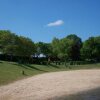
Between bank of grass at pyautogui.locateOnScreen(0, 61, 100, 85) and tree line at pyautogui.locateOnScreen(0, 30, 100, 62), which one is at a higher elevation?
tree line at pyautogui.locateOnScreen(0, 30, 100, 62)

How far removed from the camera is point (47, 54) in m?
124

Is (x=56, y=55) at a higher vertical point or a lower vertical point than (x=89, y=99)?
higher

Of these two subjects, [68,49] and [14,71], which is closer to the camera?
[14,71]

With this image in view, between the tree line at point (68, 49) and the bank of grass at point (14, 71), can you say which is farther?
the tree line at point (68, 49)

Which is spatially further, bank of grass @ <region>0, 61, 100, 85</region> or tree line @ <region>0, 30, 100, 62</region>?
tree line @ <region>0, 30, 100, 62</region>

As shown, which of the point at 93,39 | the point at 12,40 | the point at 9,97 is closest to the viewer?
the point at 9,97

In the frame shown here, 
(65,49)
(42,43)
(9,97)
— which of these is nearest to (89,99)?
(9,97)

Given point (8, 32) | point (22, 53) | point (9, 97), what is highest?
point (8, 32)

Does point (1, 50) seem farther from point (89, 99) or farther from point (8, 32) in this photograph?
point (89, 99)

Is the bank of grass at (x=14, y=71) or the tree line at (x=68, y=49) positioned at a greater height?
the tree line at (x=68, y=49)

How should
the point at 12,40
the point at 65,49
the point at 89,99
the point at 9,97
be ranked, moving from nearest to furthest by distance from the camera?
the point at 89,99 → the point at 9,97 → the point at 12,40 → the point at 65,49

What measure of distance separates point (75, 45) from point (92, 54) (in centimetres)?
1026

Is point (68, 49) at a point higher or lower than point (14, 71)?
higher

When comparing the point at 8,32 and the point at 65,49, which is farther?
the point at 65,49
